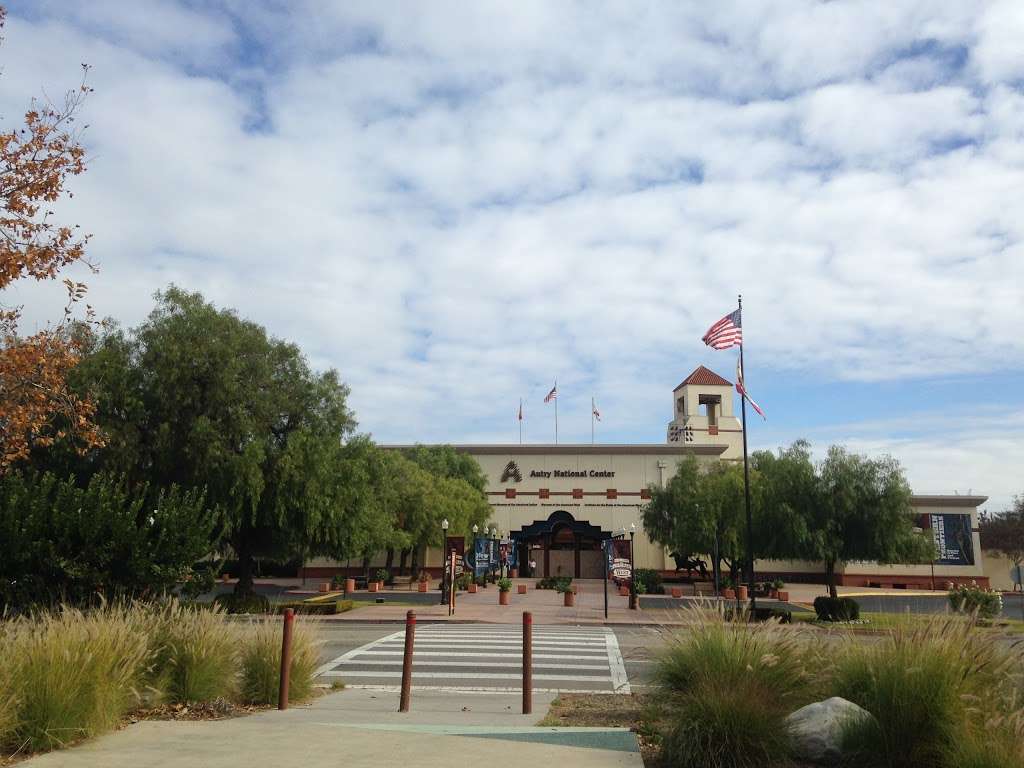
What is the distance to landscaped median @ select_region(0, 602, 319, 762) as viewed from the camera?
7082 millimetres

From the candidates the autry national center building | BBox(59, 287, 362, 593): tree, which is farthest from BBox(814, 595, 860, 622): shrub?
the autry national center building

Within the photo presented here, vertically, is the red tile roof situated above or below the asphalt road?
above

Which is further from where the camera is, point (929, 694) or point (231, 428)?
point (231, 428)

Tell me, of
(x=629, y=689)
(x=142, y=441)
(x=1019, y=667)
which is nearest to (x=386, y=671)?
(x=629, y=689)

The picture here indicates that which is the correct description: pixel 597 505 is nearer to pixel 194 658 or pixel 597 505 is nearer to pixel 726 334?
pixel 726 334

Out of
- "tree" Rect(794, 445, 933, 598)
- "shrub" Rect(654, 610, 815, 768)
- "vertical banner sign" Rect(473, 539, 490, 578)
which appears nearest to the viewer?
"shrub" Rect(654, 610, 815, 768)

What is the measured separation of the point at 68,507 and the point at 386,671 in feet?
24.0

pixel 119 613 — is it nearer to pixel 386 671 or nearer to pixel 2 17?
pixel 386 671

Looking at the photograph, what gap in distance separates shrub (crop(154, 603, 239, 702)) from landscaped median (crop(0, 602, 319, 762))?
11 millimetres

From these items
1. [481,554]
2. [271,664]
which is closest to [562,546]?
[481,554]

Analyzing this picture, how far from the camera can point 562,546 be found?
221ft

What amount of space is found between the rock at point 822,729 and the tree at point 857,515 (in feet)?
87.3

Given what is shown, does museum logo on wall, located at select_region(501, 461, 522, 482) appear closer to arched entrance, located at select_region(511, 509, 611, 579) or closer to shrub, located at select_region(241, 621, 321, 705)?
arched entrance, located at select_region(511, 509, 611, 579)

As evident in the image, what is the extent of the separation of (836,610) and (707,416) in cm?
4410
